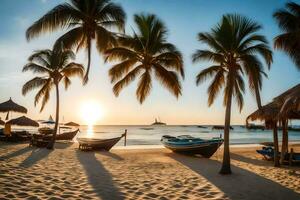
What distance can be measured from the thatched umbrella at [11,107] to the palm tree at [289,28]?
2118 centimetres

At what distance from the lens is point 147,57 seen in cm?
1695

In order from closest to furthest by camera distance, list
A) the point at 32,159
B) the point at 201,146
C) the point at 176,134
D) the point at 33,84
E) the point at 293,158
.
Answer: the point at 32,159, the point at 293,158, the point at 201,146, the point at 33,84, the point at 176,134

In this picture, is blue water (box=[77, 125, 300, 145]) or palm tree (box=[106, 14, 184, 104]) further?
blue water (box=[77, 125, 300, 145])

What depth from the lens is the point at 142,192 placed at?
805 centimetres

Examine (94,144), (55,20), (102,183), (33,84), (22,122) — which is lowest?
(102,183)

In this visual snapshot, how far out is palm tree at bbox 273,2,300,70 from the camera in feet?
49.7

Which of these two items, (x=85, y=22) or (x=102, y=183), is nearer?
(x=102, y=183)

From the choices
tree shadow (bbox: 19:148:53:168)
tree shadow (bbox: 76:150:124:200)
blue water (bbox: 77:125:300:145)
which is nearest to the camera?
tree shadow (bbox: 76:150:124:200)

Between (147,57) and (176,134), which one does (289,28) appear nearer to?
(147,57)

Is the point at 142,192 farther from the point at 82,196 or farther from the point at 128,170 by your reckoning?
the point at 128,170

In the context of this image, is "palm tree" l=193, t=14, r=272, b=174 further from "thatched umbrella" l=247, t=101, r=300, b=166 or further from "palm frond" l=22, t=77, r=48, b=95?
"palm frond" l=22, t=77, r=48, b=95

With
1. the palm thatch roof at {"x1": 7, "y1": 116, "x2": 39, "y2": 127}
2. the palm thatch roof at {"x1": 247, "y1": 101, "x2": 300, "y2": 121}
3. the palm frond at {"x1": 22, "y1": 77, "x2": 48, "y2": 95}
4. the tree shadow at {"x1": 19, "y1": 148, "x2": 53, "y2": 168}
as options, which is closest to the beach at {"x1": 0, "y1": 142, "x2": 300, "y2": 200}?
the tree shadow at {"x1": 19, "y1": 148, "x2": 53, "y2": 168}

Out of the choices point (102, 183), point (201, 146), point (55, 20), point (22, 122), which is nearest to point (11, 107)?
point (22, 122)

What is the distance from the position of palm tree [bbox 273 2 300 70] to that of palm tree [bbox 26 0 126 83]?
30.6 feet
